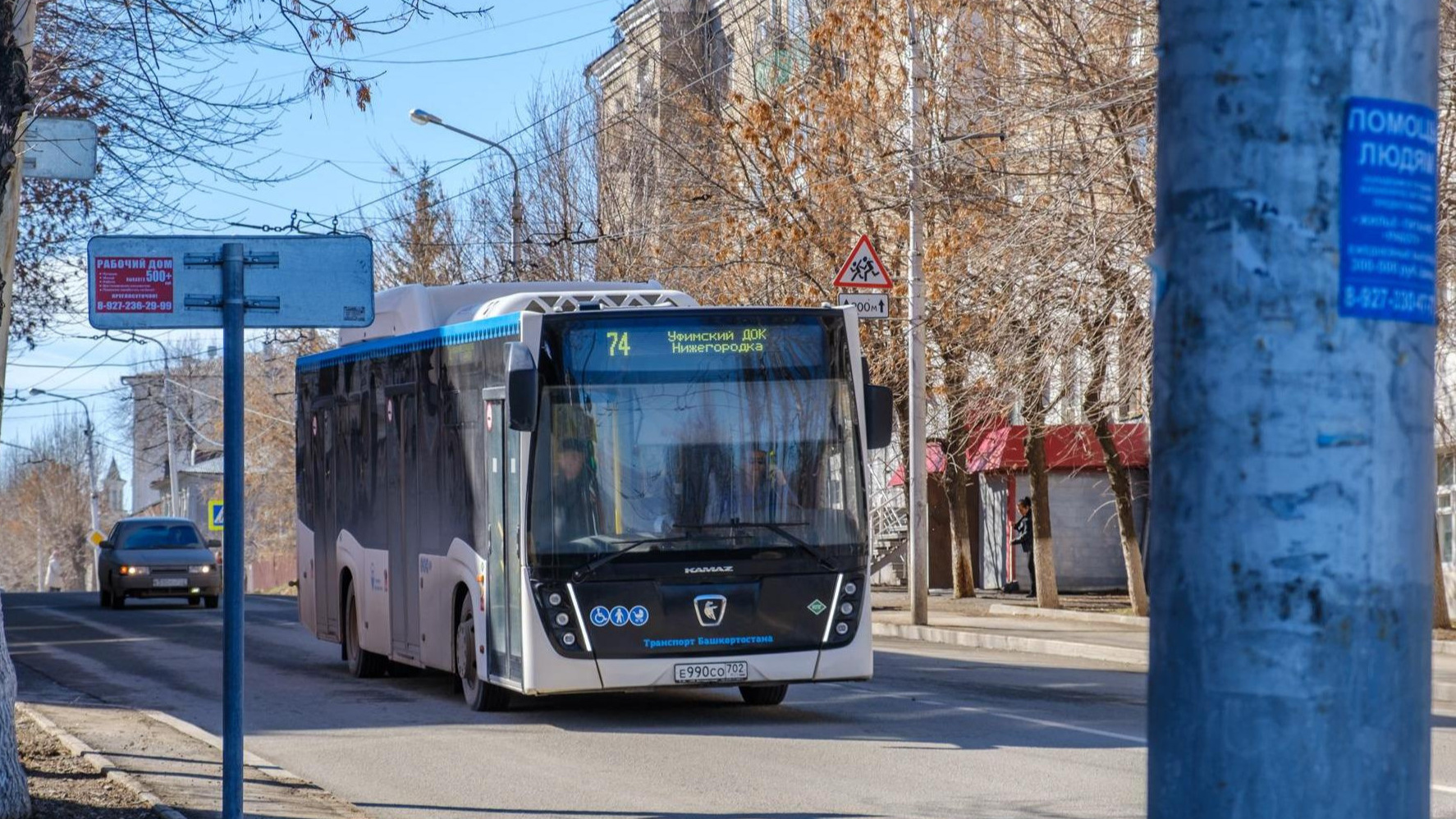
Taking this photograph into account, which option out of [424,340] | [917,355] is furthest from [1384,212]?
[917,355]

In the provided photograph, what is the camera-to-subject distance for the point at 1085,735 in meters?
12.3

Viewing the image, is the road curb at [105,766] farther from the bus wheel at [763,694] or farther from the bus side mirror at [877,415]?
the bus side mirror at [877,415]

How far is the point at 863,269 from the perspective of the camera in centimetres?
2244

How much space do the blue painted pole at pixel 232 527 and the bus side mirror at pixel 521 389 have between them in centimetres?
564

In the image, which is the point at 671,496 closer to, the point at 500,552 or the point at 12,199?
the point at 500,552

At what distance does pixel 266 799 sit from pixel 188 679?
30.5 feet

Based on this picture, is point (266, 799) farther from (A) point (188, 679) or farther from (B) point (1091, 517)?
(B) point (1091, 517)

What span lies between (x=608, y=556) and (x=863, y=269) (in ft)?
33.4

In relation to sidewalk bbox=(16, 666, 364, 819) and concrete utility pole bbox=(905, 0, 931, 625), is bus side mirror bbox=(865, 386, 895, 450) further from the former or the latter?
concrete utility pole bbox=(905, 0, 931, 625)

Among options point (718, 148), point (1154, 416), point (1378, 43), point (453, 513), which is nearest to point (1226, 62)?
point (1378, 43)

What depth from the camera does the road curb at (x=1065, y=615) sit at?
83.3 feet

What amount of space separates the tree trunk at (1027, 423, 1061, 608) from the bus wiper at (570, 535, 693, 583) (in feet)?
52.5

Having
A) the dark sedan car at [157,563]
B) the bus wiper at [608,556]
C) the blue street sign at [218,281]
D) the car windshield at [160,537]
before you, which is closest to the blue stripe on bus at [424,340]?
the bus wiper at [608,556]

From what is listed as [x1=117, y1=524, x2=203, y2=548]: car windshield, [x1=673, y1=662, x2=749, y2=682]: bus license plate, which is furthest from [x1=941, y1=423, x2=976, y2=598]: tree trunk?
[x1=673, y1=662, x2=749, y2=682]: bus license plate
